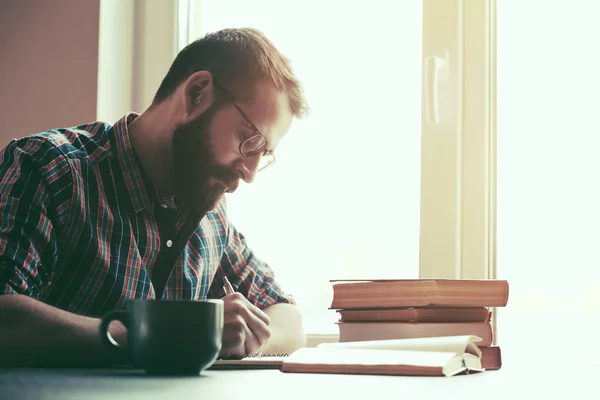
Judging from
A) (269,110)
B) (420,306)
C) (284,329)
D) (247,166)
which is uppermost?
(269,110)

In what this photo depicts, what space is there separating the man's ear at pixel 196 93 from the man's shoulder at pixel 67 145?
16 centimetres

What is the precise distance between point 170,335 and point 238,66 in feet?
2.76

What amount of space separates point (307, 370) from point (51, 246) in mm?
618

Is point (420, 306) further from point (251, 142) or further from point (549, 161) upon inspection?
point (549, 161)

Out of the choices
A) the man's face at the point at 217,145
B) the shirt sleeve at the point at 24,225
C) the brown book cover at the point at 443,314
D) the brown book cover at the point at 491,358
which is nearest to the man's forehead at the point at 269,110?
the man's face at the point at 217,145

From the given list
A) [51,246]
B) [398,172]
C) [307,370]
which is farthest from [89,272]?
[398,172]

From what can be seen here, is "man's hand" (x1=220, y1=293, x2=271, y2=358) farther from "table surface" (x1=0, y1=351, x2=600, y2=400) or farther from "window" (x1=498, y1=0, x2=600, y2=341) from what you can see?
"window" (x1=498, y1=0, x2=600, y2=341)

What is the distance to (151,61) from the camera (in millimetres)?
2240

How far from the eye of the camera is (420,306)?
4.08 feet

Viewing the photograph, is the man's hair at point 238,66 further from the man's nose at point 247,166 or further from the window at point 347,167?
the window at point 347,167

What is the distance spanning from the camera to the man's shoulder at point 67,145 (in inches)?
56.7

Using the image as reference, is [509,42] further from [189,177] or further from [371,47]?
[189,177]

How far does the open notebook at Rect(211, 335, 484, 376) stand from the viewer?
36.3 inches

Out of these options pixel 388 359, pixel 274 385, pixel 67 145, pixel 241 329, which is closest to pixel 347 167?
pixel 67 145
